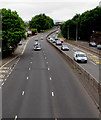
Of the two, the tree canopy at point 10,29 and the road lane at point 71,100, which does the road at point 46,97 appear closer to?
the road lane at point 71,100

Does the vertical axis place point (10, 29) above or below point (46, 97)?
above

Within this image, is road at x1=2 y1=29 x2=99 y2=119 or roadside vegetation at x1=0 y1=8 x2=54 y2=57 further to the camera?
roadside vegetation at x1=0 y1=8 x2=54 y2=57

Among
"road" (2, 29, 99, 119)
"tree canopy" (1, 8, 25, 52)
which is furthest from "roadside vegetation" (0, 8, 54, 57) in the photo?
"road" (2, 29, 99, 119)

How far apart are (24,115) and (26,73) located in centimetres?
1676

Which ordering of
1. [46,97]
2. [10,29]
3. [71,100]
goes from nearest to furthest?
[71,100]
[46,97]
[10,29]

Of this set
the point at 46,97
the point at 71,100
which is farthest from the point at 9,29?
the point at 71,100

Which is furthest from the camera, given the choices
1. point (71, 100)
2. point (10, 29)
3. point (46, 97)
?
point (10, 29)

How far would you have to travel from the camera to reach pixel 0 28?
50844mm

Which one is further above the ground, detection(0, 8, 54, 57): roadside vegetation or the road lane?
detection(0, 8, 54, 57): roadside vegetation

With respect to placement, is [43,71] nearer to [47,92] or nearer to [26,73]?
[26,73]

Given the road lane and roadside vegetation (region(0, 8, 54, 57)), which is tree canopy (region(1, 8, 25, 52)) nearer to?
roadside vegetation (region(0, 8, 54, 57))

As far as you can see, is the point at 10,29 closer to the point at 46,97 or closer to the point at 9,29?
the point at 9,29

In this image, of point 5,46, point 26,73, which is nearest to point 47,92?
point 26,73

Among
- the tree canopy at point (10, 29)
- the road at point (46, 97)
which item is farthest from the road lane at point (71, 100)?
the tree canopy at point (10, 29)
